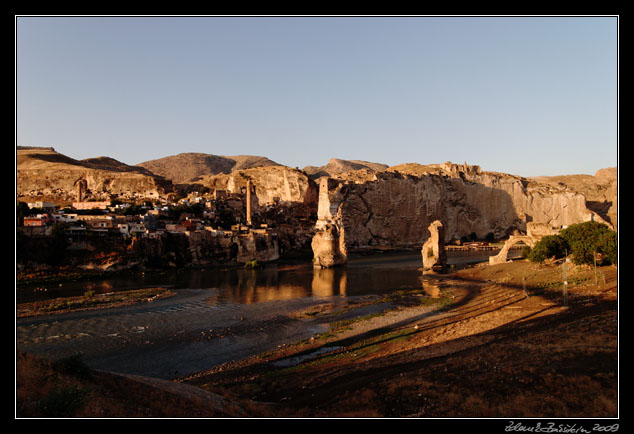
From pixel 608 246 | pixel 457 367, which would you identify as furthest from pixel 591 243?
pixel 457 367

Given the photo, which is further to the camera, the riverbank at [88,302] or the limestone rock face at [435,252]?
the limestone rock face at [435,252]

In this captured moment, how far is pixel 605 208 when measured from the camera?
363ft

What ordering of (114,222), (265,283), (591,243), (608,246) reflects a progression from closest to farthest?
(608,246)
(591,243)
(265,283)
(114,222)

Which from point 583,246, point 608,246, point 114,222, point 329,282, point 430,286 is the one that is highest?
point 114,222

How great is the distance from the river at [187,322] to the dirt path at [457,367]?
2.71m

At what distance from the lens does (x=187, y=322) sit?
22.7 m

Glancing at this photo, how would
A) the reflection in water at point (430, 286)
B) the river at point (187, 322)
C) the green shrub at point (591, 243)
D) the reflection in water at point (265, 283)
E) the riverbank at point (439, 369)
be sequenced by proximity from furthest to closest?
the reflection in water at point (265, 283) < the reflection in water at point (430, 286) < the green shrub at point (591, 243) < the river at point (187, 322) < the riverbank at point (439, 369)

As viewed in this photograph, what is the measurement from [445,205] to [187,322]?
86413mm

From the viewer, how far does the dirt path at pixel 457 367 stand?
28.4 feet

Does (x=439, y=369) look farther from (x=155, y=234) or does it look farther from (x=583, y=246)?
(x=155, y=234)

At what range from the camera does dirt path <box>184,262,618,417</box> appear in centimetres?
866

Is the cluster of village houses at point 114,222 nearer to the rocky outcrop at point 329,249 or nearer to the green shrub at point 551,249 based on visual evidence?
the rocky outcrop at point 329,249

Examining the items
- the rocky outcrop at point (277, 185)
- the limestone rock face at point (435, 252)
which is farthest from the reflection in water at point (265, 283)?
the rocky outcrop at point (277, 185)

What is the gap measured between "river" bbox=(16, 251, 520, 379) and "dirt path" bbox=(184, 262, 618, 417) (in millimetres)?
2713
